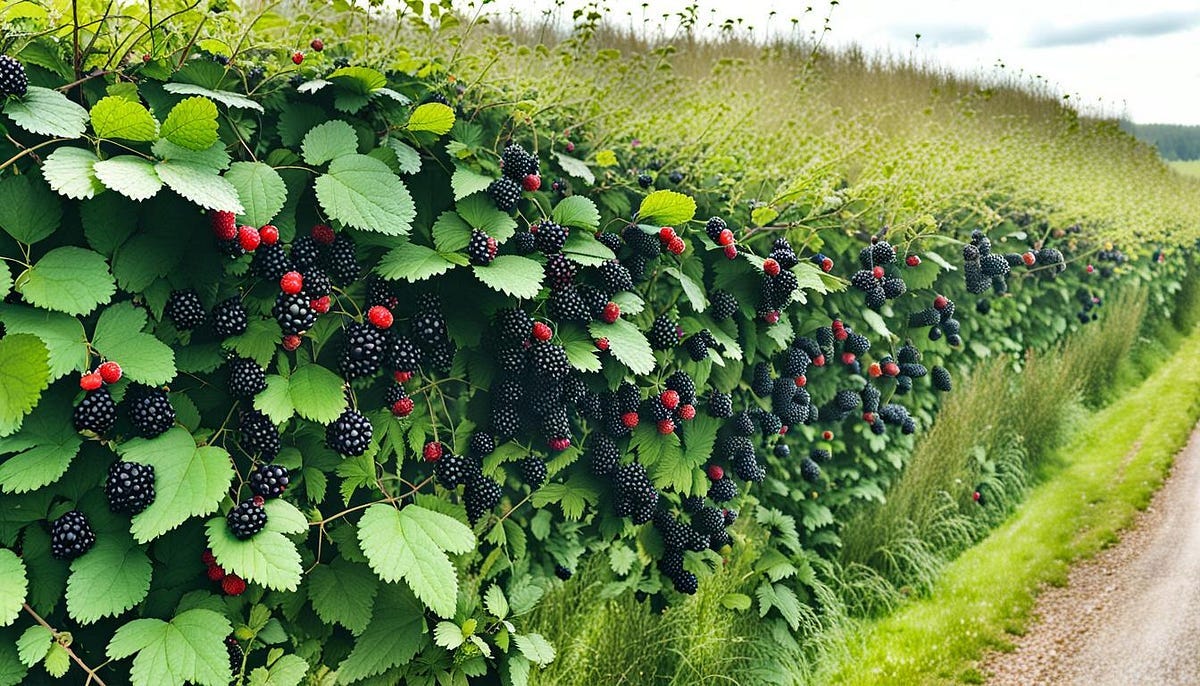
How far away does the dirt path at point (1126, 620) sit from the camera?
4.19 m

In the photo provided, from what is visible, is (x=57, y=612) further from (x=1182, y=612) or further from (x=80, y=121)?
(x=1182, y=612)

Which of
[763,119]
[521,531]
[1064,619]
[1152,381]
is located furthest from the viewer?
[1152,381]

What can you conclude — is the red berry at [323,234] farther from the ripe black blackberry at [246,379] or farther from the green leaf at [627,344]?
the green leaf at [627,344]

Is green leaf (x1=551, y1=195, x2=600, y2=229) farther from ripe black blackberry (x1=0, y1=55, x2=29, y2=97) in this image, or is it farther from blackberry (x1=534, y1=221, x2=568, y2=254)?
ripe black blackberry (x1=0, y1=55, x2=29, y2=97)

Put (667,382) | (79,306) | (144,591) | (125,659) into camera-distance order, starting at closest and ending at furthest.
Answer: (79,306)
(144,591)
(125,659)
(667,382)

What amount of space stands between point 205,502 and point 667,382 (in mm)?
1687

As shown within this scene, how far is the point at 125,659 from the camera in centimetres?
202

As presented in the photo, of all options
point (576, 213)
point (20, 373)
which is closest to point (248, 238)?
point (20, 373)

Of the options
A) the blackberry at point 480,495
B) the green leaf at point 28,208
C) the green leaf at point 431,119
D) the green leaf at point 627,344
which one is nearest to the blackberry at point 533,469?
the blackberry at point 480,495

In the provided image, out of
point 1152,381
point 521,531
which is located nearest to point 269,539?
point 521,531

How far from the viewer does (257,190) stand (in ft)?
6.54

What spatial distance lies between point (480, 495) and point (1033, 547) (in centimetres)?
451

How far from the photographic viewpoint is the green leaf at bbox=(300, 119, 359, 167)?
2.12 m

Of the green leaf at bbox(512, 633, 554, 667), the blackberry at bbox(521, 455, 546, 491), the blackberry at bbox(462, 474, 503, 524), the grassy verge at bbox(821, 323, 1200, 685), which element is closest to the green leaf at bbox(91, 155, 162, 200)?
the blackberry at bbox(462, 474, 503, 524)
